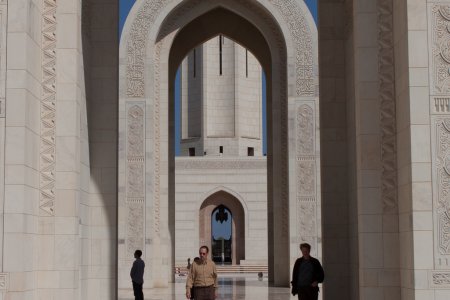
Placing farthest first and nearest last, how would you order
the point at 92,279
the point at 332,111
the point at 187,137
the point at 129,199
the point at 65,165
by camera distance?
the point at 187,137 → the point at 129,199 → the point at 332,111 → the point at 92,279 → the point at 65,165

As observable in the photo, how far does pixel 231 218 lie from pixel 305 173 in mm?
12807

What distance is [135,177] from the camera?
1691 cm

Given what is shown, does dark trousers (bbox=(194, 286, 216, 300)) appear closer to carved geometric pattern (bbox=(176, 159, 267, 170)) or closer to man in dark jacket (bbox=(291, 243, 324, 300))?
man in dark jacket (bbox=(291, 243, 324, 300))

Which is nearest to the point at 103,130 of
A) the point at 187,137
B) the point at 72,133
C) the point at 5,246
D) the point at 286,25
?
the point at 72,133

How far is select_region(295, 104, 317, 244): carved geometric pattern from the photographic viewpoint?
16750 millimetres

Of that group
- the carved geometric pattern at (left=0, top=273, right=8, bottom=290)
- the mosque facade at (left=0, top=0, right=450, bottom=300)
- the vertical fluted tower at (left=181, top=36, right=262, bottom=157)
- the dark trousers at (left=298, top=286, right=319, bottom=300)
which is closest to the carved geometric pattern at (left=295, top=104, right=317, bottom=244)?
the mosque facade at (left=0, top=0, right=450, bottom=300)

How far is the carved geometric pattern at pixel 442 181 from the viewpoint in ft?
22.9

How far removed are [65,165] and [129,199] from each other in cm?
923

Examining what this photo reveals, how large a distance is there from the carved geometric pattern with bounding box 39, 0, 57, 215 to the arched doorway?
21.7 metres

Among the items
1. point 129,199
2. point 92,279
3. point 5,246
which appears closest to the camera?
point 5,246

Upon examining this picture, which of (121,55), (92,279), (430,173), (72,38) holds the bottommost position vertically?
(92,279)

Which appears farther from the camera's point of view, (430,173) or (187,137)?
(187,137)

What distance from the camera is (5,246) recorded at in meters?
A: 7.00

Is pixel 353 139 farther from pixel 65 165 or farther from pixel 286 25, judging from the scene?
pixel 286 25
